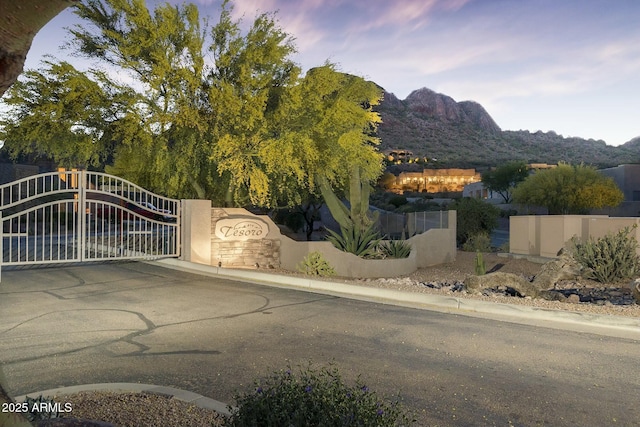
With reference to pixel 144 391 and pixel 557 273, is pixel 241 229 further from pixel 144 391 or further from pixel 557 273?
pixel 144 391

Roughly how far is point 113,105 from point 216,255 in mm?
6550

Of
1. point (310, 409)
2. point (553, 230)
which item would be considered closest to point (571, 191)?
point (553, 230)

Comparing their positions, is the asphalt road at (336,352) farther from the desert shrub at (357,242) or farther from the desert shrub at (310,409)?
the desert shrub at (357,242)

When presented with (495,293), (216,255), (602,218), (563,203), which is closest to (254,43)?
(216,255)

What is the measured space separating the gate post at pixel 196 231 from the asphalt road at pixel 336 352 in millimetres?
6054

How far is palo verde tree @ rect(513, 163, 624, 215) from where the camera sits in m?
43.2

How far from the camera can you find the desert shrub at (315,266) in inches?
691

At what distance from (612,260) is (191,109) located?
14731mm

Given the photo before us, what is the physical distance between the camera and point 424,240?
2264 cm

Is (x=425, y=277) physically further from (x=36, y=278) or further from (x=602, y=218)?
→ (x=36, y=278)

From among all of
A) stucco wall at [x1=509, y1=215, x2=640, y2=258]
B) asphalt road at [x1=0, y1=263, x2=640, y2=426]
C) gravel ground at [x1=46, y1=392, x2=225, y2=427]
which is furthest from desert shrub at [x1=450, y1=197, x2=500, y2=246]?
gravel ground at [x1=46, y1=392, x2=225, y2=427]

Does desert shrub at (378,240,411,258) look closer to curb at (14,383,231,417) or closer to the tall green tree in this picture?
curb at (14,383,231,417)

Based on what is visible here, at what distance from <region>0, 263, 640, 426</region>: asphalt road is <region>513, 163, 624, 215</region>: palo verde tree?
38.2 metres

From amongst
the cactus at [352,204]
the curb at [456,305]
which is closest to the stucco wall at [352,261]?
the cactus at [352,204]
